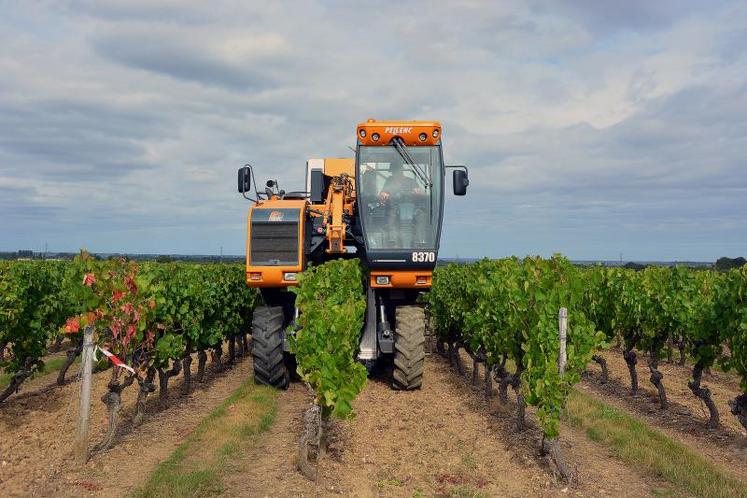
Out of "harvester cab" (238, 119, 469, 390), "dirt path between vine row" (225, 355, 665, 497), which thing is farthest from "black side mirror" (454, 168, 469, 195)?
"dirt path between vine row" (225, 355, 665, 497)

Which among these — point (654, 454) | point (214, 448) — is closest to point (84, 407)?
point (214, 448)

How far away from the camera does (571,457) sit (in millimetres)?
7477

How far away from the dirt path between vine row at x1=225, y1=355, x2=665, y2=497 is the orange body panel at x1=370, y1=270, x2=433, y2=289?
1888 mm

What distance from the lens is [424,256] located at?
966 centimetres

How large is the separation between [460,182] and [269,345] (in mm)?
4102

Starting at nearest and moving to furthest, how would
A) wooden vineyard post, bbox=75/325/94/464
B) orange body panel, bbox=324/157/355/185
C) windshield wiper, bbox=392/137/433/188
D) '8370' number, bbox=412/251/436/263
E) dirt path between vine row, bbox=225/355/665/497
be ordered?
dirt path between vine row, bbox=225/355/665/497 → wooden vineyard post, bbox=75/325/94/464 → '8370' number, bbox=412/251/436/263 → windshield wiper, bbox=392/137/433/188 → orange body panel, bbox=324/157/355/185

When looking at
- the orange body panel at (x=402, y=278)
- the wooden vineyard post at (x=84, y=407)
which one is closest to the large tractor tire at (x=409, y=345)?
the orange body panel at (x=402, y=278)

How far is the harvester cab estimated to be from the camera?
387 inches

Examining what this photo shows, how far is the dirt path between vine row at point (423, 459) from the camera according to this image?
6.39 meters

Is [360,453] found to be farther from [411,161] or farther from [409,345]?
[411,161]

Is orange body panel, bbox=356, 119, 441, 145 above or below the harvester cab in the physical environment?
above

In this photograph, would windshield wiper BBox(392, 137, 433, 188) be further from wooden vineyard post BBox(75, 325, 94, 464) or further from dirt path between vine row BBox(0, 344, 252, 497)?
wooden vineyard post BBox(75, 325, 94, 464)

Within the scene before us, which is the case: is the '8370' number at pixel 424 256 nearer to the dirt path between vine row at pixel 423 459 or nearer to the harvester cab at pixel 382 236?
the harvester cab at pixel 382 236

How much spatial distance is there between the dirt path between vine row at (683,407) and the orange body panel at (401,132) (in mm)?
5754
